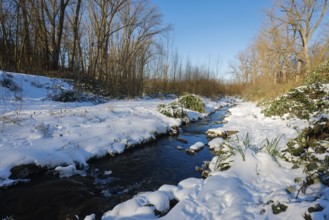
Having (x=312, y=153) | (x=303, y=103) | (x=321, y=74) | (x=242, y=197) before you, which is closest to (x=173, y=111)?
(x=303, y=103)

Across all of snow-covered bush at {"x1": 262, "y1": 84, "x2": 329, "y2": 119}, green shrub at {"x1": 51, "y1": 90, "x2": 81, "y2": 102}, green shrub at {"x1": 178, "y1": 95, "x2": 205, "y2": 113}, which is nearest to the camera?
snow-covered bush at {"x1": 262, "y1": 84, "x2": 329, "y2": 119}

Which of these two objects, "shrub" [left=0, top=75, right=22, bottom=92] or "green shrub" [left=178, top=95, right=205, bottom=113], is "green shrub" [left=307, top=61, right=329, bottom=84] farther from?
"shrub" [left=0, top=75, right=22, bottom=92]

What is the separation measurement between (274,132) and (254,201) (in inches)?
161

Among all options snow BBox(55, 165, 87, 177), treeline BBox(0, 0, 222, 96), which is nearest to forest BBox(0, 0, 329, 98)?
treeline BBox(0, 0, 222, 96)

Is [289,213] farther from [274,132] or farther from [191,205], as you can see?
[274,132]

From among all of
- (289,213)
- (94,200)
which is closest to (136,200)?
(94,200)

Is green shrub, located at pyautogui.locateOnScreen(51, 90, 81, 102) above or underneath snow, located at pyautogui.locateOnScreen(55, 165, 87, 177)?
above

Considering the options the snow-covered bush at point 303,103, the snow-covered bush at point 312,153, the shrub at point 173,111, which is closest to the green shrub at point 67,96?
the shrub at point 173,111

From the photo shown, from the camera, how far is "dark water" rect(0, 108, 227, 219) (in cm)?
303

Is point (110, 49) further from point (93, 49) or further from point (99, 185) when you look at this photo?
point (99, 185)

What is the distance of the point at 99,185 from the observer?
382 centimetres

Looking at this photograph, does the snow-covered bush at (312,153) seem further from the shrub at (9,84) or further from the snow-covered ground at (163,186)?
the shrub at (9,84)

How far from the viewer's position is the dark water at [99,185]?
3.03m

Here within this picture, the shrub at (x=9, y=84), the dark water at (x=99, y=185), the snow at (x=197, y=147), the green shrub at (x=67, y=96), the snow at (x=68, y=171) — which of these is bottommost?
the dark water at (x=99, y=185)
